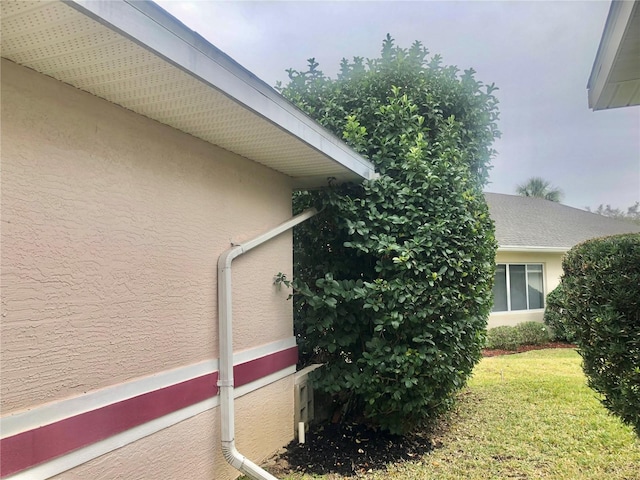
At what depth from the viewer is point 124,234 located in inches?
109

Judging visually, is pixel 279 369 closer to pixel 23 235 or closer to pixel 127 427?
pixel 127 427

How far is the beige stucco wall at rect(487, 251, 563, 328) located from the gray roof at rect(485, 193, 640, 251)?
38 cm

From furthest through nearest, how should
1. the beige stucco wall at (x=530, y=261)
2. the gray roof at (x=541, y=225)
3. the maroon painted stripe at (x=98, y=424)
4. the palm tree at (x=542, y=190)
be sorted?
1. the palm tree at (x=542, y=190)
2. the gray roof at (x=541, y=225)
3. the beige stucco wall at (x=530, y=261)
4. the maroon painted stripe at (x=98, y=424)

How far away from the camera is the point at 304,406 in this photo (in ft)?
16.4

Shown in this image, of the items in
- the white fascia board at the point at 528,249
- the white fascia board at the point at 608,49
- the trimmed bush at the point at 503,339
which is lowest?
the trimmed bush at the point at 503,339

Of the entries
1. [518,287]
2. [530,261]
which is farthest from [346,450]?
[530,261]

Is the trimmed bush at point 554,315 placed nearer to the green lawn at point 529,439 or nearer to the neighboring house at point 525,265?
the neighboring house at point 525,265

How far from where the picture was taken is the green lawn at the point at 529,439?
13.2 ft

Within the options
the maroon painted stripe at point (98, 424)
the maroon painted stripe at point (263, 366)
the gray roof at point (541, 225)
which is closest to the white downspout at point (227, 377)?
the maroon painted stripe at point (98, 424)

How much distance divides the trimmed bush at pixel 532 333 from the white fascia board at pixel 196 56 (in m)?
10.6

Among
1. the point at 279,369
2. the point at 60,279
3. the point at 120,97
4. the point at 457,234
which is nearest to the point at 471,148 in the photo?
the point at 457,234

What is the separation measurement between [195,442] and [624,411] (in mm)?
3370

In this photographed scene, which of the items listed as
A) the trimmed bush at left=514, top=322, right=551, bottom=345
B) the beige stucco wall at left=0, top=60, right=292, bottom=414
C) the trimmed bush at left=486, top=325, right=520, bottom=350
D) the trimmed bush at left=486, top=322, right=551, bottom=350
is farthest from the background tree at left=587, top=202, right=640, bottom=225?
the beige stucco wall at left=0, top=60, right=292, bottom=414

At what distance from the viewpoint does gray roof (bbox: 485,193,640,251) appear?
43.8ft
